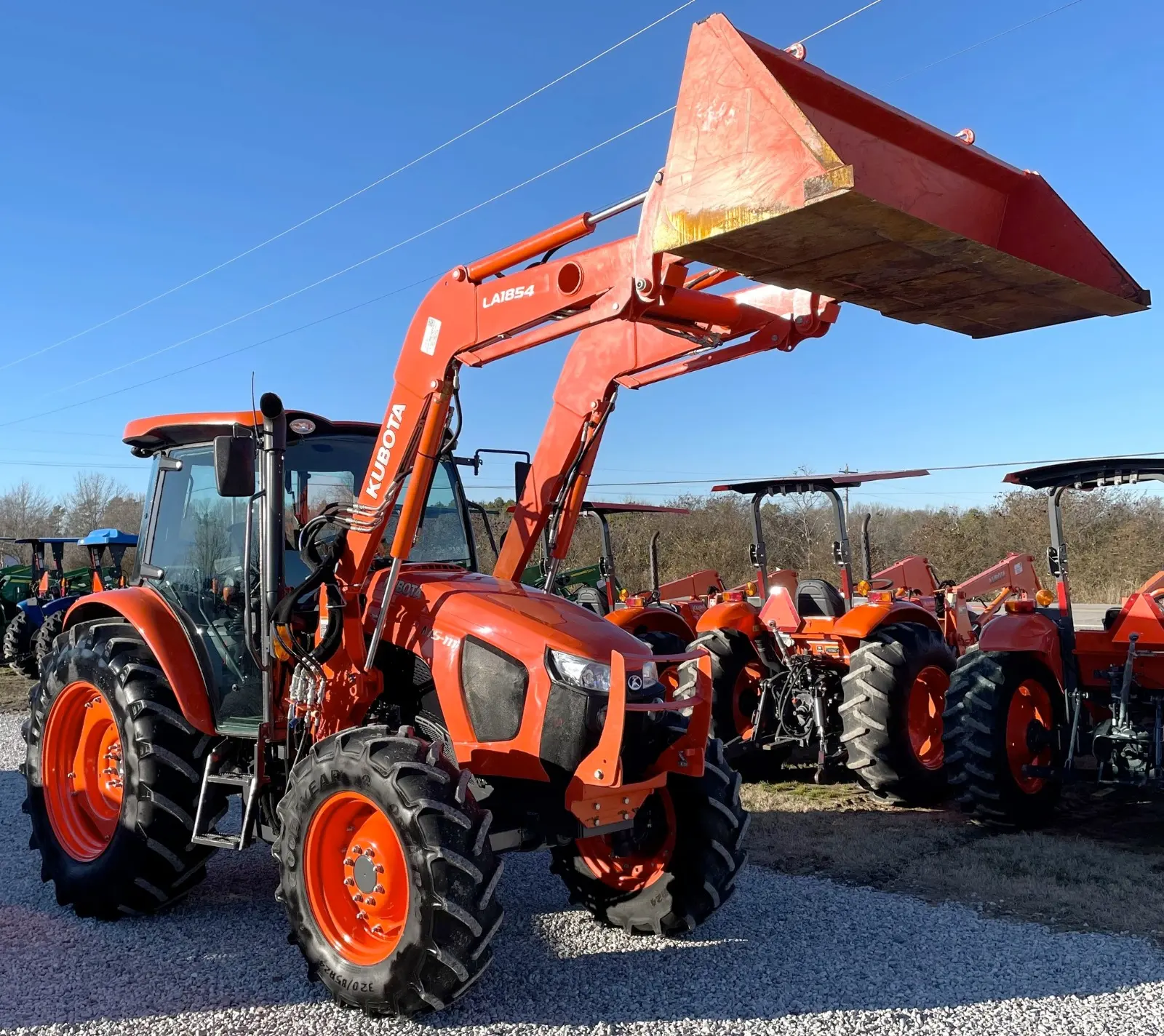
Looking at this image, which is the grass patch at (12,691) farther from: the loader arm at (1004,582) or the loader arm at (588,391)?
the loader arm at (1004,582)

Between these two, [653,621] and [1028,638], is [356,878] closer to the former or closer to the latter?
[1028,638]

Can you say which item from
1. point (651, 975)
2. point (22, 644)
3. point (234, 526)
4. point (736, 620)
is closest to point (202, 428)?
point (234, 526)

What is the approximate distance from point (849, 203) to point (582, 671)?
196 centimetres

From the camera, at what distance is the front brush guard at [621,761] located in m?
3.80

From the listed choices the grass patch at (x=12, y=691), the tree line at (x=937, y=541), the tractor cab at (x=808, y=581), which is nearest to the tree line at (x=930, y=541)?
the tree line at (x=937, y=541)

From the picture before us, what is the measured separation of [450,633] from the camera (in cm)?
430

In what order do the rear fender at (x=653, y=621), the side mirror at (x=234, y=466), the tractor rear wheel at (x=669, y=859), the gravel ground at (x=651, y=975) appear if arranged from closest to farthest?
the gravel ground at (x=651, y=975) → the side mirror at (x=234, y=466) → the tractor rear wheel at (x=669, y=859) → the rear fender at (x=653, y=621)

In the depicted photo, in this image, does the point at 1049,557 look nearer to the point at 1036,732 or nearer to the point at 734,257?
the point at 1036,732

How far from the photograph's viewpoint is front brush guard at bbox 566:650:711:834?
3.80 m

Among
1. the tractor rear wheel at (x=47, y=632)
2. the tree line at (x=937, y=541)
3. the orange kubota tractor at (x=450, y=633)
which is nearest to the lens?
the orange kubota tractor at (x=450, y=633)

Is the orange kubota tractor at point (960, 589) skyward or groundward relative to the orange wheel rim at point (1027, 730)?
skyward

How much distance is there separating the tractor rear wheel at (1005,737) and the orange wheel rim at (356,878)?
3997 mm

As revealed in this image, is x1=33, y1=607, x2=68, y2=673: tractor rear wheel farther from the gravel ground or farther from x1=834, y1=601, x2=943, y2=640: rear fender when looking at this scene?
x1=834, y1=601, x2=943, y2=640: rear fender

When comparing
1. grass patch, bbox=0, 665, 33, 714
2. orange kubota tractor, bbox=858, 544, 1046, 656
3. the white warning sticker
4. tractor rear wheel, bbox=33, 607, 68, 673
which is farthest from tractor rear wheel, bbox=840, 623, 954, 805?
tractor rear wheel, bbox=33, 607, 68, 673
